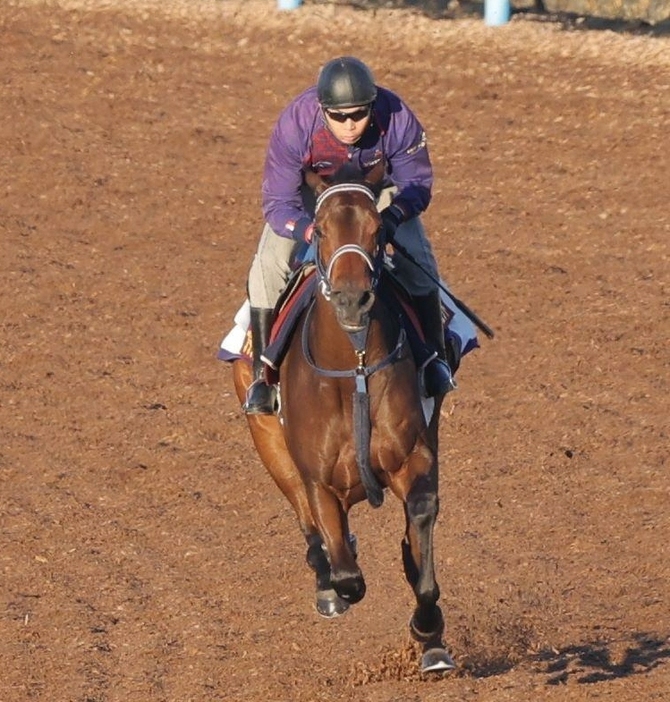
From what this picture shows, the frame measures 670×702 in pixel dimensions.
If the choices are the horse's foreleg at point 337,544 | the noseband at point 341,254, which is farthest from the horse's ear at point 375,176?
the horse's foreleg at point 337,544

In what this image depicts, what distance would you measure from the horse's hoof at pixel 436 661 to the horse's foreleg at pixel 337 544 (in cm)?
55

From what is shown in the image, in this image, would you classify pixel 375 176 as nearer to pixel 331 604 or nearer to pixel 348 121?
pixel 348 121

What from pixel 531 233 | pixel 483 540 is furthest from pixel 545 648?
pixel 531 233

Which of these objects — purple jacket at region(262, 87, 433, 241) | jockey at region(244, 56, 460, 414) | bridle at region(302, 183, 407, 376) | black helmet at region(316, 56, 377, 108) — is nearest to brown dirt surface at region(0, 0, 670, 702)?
bridle at region(302, 183, 407, 376)

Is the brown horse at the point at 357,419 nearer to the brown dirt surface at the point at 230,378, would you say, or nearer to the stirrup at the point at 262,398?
the stirrup at the point at 262,398

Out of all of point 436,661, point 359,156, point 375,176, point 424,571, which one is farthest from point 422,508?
point 359,156

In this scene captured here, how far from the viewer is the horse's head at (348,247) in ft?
26.9

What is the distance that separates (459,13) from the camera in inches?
830

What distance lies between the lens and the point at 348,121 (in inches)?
362

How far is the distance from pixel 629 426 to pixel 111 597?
4.55 meters

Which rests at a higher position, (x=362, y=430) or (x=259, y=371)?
(x=259, y=371)

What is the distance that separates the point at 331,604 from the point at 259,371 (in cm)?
139

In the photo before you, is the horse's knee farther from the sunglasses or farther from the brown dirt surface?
the sunglasses

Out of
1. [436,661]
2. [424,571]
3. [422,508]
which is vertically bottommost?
[436,661]
